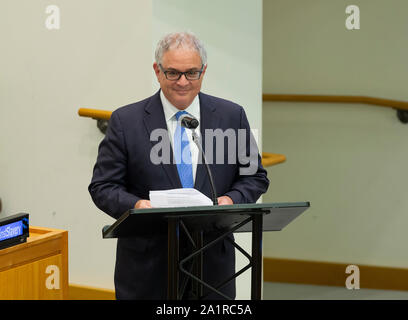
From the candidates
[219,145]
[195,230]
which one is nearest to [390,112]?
[219,145]

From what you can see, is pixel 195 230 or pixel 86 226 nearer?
pixel 195 230

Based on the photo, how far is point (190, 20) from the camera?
11.4ft

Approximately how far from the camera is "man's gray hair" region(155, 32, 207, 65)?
2.27 m

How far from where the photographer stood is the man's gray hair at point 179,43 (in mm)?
2273

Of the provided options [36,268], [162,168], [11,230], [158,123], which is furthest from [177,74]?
[36,268]

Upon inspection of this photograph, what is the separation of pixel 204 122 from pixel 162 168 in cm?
21

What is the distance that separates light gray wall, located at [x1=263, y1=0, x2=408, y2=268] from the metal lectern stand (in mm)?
2664

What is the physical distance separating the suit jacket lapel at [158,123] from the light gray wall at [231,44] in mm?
1027

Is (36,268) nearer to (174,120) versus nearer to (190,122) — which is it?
(174,120)

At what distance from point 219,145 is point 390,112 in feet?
8.19

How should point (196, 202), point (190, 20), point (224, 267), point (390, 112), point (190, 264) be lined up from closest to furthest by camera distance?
point (196, 202) → point (190, 264) → point (224, 267) → point (190, 20) → point (390, 112)

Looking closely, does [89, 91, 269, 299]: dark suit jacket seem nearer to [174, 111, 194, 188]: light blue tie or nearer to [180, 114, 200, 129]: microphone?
[174, 111, 194, 188]: light blue tie

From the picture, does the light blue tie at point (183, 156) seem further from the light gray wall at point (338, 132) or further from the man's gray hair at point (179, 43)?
the light gray wall at point (338, 132)

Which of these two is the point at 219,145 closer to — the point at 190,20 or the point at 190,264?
the point at 190,264
